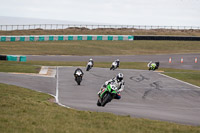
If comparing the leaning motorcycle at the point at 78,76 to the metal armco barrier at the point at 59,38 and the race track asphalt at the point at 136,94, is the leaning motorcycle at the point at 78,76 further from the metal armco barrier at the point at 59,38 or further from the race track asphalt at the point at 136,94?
the metal armco barrier at the point at 59,38

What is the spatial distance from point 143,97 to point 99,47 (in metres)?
44.7

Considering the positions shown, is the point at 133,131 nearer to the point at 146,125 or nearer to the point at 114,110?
the point at 146,125

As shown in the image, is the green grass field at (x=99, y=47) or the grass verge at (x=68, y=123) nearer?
the grass verge at (x=68, y=123)

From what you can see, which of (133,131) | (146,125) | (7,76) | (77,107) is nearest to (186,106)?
(77,107)

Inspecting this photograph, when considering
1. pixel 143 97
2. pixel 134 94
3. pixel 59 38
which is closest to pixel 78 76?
pixel 134 94

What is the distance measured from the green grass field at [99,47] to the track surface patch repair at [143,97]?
2739cm

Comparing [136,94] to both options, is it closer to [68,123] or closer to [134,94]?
[134,94]

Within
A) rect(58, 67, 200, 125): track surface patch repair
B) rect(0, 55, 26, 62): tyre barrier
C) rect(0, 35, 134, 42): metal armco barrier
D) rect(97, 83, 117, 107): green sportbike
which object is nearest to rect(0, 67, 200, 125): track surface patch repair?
rect(58, 67, 200, 125): track surface patch repair

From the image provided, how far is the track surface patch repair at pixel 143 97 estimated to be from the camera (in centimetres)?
1593

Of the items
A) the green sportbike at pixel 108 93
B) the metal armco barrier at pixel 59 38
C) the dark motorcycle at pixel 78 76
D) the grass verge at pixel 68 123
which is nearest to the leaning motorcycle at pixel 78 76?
the dark motorcycle at pixel 78 76

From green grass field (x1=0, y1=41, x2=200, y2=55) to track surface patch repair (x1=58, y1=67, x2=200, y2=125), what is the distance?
89.9ft

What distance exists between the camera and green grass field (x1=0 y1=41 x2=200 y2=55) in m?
59.2

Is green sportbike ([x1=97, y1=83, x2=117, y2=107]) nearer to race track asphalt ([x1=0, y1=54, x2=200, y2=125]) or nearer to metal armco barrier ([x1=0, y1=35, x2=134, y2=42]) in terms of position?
race track asphalt ([x1=0, y1=54, x2=200, y2=125])

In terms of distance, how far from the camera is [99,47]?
65.5m
